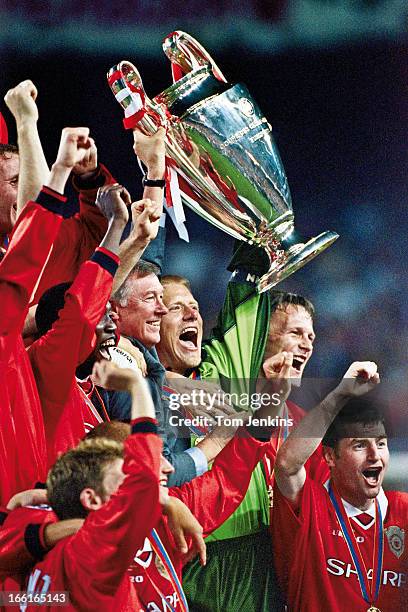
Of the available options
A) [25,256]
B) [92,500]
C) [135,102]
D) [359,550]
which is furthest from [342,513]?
[135,102]

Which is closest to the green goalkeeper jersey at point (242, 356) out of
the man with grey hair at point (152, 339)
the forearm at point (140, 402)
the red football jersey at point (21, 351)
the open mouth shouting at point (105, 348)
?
the man with grey hair at point (152, 339)

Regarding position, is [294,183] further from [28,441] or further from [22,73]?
[28,441]

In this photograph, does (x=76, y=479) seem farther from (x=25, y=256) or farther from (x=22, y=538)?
(x=25, y=256)

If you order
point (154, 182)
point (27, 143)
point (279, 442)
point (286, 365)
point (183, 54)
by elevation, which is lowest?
point (279, 442)

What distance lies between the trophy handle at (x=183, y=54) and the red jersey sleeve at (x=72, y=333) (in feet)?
→ 1.68

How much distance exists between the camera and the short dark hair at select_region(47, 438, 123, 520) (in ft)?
7.43

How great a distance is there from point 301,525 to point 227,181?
0.84 meters

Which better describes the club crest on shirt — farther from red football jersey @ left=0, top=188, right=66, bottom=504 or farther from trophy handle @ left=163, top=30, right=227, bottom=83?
trophy handle @ left=163, top=30, right=227, bottom=83

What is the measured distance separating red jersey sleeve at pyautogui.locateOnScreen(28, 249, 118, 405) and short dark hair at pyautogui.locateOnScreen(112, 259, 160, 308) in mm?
94

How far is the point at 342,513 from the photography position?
101 inches

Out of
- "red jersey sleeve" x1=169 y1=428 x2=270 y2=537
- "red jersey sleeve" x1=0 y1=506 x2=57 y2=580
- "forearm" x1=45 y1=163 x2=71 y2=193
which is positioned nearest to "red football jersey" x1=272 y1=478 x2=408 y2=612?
"red jersey sleeve" x1=169 y1=428 x2=270 y2=537

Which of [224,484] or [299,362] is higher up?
[299,362]

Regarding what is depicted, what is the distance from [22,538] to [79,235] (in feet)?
2.45

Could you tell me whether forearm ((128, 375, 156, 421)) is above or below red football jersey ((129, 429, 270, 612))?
above
